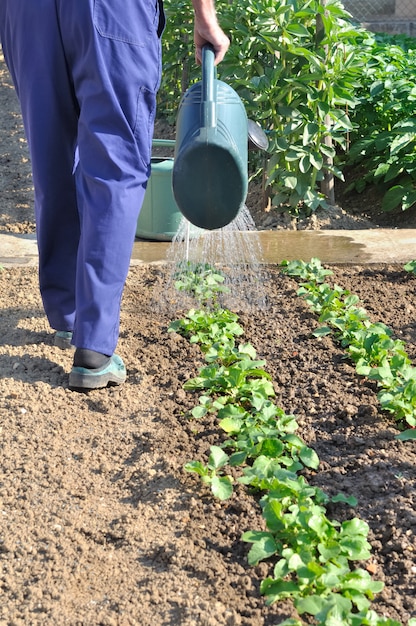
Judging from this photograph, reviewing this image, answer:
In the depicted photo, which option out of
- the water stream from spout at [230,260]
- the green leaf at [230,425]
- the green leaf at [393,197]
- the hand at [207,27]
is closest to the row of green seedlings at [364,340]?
the water stream from spout at [230,260]

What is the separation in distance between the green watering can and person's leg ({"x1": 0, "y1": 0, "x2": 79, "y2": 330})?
365mm

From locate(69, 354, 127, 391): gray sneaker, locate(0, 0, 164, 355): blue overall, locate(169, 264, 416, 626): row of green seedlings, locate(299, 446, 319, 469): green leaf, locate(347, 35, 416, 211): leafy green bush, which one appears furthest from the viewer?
locate(347, 35, 416, 211): leafy green bush

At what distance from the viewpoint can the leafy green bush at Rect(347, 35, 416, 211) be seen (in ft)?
15.1

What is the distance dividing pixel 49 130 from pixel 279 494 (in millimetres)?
1294

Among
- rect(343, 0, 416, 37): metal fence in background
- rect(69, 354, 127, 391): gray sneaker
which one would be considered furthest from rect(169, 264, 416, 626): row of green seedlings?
rect(343, 0, 416, 37): metal fence in background

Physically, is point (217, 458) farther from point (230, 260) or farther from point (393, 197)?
point (393, 197)

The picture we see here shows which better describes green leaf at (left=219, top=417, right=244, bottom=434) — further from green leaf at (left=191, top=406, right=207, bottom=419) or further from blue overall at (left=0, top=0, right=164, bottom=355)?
blue overall at (left=0, top=0, right=164, bottom=355)

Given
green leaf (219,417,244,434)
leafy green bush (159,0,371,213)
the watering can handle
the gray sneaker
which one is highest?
the watering can handle

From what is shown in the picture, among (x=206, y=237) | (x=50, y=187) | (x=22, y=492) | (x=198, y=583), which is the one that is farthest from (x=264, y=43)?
(x=198, y=583)

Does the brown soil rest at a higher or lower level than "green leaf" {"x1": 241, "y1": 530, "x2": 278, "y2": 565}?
lower

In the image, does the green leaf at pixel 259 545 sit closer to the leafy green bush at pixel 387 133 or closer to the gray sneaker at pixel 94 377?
the gray sneaker at pixel 94 377

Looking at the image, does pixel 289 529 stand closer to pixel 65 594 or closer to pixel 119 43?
pixel 65 594

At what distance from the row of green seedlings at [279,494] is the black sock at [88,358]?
0.28 meters

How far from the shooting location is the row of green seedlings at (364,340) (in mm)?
2377
